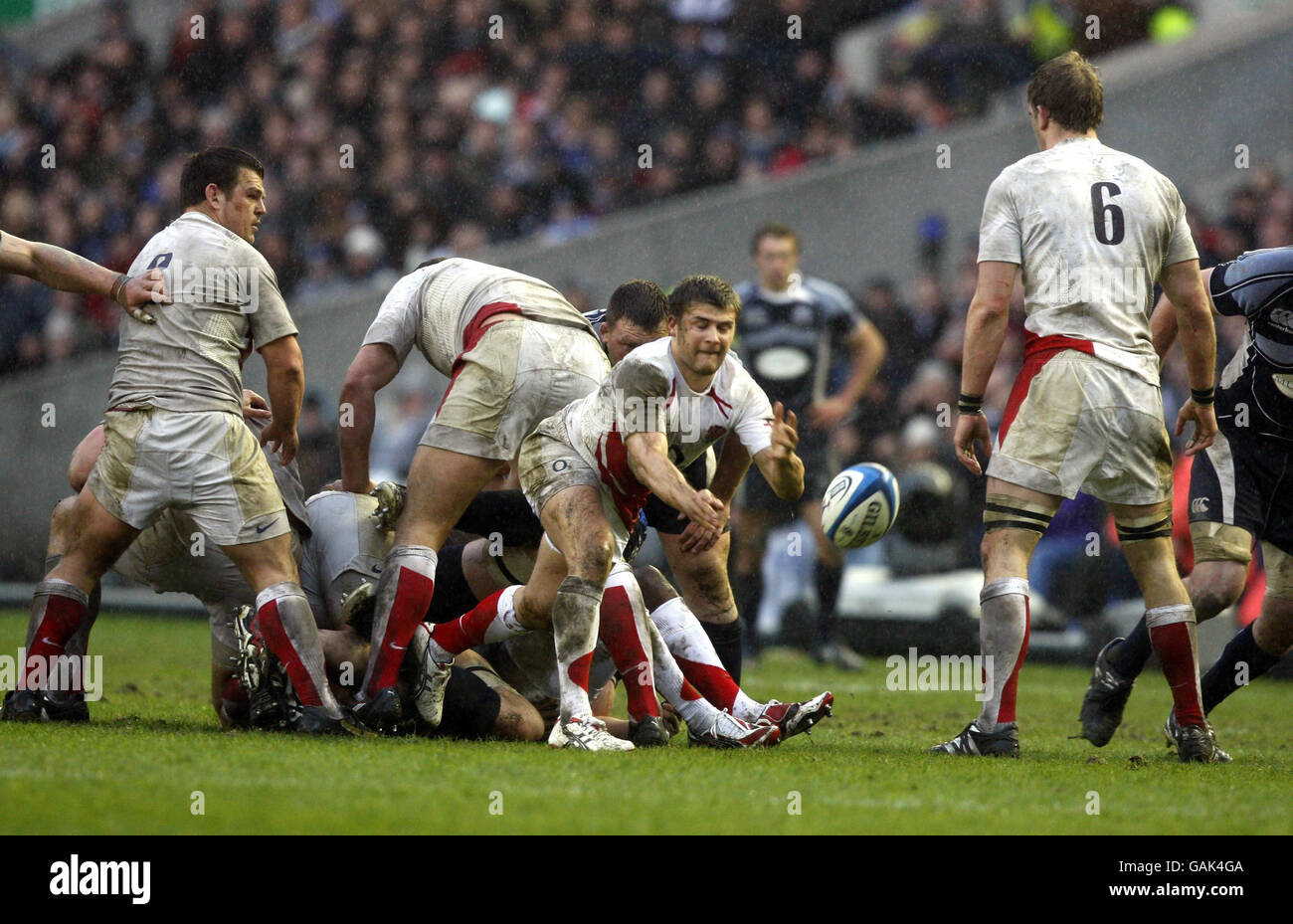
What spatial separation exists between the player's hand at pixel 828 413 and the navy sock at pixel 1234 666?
3577mm

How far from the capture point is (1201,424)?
555cm

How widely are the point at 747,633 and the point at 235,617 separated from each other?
14.9 ft

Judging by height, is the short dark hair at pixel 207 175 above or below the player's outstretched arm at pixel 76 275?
above

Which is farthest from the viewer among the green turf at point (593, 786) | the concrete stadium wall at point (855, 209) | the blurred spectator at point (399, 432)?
the blurred spectator at point (399, 432)

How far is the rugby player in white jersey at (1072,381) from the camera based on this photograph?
516cm

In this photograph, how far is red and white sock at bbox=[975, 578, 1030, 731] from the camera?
16.8 ft

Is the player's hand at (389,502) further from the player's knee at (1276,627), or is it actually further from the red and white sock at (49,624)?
the player's knee at (1276,627)

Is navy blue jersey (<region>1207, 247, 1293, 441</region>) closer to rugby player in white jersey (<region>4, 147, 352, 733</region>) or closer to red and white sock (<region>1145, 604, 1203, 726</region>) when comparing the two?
red and white sock (<region>1145, 604, 1203, 726</region>)

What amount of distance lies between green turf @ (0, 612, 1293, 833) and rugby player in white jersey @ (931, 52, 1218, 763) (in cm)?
39

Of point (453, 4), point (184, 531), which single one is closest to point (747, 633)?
point (184, 531)

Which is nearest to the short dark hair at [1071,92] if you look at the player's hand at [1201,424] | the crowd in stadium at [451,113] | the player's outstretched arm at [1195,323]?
the player's outstretched arm at [1195,323]

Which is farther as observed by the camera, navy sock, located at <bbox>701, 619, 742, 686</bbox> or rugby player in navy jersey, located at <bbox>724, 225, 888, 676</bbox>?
rugby player in navy jersey, located at <bbox>724, 225, 888, 676</bbox>

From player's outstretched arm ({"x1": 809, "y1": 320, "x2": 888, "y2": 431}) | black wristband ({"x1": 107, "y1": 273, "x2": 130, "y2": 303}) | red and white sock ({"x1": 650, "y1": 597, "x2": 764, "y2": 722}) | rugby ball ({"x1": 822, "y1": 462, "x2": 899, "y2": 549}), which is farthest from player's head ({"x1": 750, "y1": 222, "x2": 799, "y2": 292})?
black wristband ({"x1": 107, "y1": 273, "x2": 130, "y2": 303})

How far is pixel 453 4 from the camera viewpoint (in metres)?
16.6
